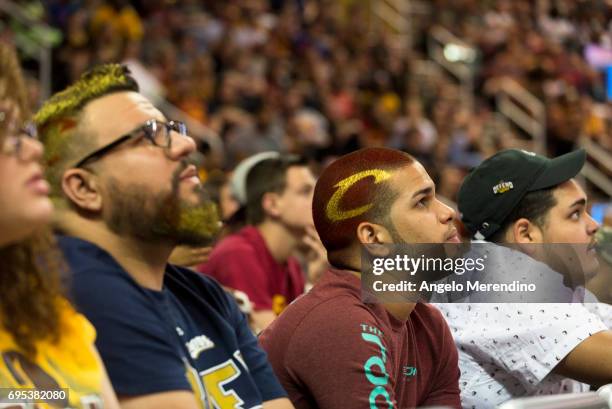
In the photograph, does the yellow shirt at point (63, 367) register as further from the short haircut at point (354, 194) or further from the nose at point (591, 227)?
the nose at point (591, 227)

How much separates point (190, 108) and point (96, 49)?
1085mm

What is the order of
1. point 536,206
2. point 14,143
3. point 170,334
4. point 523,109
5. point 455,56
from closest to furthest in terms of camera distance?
point 14,143
point 170,334
point 536,206
point 523,109
point 455,56

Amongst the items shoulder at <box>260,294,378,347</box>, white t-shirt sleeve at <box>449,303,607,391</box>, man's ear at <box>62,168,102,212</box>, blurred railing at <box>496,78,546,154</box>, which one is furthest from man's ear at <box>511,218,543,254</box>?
blurred railing at <box>496,78,546,154</box>

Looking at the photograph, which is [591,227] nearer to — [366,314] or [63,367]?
[366,314]

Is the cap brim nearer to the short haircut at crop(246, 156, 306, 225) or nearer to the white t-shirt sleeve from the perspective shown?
the white t-shirt sleeve

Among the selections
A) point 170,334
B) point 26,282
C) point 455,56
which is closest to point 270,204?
point 170,334

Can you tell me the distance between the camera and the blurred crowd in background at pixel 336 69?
990cm

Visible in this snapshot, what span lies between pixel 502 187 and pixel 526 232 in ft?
0.53

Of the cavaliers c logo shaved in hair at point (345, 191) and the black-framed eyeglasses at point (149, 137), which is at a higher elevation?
the black-framed eyeglasses at point (149, 137)

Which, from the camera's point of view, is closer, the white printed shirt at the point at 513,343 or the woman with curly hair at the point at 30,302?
the woman with curly hair at the point at 30,302

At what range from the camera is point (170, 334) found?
2281mm

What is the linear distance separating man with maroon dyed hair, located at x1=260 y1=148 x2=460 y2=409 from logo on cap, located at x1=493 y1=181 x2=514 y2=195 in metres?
0.44

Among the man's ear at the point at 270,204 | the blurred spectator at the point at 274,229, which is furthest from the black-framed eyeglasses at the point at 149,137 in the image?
the man's ear at the point at 270,204

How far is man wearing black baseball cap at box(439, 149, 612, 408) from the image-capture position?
285cm
